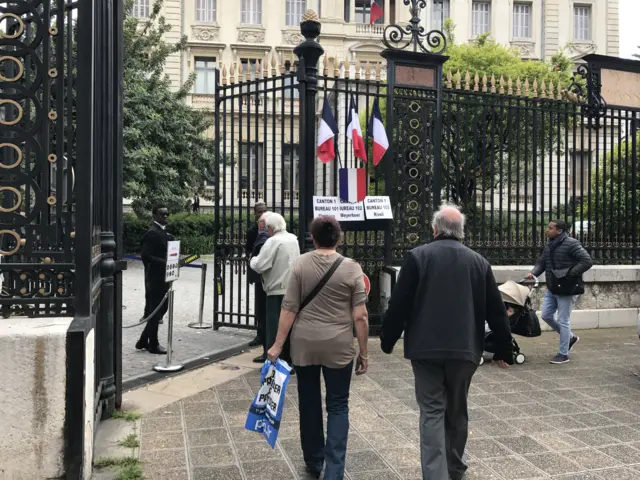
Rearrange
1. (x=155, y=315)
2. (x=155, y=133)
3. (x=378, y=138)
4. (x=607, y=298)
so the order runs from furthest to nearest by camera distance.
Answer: (x=155, y=133), (x=607, y=298), (x=378, y=138), (x=155, y=315)

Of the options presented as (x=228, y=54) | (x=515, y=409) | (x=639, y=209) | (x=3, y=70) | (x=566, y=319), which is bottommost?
(x=515, y=409)

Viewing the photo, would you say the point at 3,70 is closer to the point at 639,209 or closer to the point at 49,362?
the point at 49,362

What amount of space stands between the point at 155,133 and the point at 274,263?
14289mm

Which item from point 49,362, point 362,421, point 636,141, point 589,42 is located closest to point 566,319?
point 362,421

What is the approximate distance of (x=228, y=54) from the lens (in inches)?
1350

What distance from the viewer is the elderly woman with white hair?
20.1 feet

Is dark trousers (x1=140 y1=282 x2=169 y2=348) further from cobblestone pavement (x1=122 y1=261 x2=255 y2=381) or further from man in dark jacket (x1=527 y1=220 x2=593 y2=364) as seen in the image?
man in dark jacket (x1=527 y1=220 x2=593 y2=364)

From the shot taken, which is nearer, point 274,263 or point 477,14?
point 274,263

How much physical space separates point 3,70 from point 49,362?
7.60 ft

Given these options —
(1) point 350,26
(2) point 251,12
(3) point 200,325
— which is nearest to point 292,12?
(2) point 251,12

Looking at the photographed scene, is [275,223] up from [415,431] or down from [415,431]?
up

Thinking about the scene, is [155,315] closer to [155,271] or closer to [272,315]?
[155,271]

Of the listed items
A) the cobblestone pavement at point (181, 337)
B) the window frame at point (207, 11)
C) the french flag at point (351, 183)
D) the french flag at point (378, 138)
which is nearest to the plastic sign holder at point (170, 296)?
the cobblestone pavement at point (181, 337)

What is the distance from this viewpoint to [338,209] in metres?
8.00
